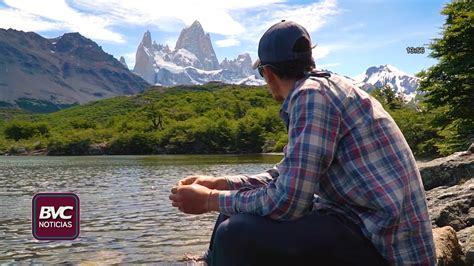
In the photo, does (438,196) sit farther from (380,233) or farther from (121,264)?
(380,233)

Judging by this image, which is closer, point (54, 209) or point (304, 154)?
point (304, 154)

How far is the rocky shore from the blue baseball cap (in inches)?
132

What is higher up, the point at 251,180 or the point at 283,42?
the point at 283,42

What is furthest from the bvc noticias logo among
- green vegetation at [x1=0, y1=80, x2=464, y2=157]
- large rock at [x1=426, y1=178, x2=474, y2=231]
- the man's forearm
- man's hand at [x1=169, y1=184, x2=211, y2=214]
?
green vegetation at [x1=0, y1=80, x2=464, y2=157]

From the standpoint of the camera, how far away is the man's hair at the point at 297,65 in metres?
2.83

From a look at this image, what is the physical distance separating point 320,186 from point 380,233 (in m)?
0.40

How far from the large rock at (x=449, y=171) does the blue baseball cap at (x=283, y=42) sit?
7.91 meters

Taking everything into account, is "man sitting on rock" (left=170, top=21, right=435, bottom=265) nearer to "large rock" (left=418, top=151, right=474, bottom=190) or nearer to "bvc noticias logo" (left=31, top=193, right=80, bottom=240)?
"bvc noticias logo" (left=31, top=193, right=80, bottom=240)

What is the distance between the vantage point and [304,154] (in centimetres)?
247

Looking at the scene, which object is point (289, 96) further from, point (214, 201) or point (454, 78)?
point (454, 78)

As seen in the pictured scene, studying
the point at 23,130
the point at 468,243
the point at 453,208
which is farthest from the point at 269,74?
the point at 23,130

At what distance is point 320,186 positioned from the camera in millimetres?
2717

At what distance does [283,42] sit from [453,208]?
18.4ft

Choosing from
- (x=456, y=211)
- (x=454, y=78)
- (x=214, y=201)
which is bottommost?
(x=456, y=211)
